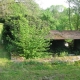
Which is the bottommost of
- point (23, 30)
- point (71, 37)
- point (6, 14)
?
point (71, 37)

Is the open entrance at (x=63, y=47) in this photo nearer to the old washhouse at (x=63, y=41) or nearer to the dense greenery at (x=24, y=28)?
the old washhouse at (x=63, y=41)

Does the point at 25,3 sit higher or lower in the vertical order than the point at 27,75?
higher

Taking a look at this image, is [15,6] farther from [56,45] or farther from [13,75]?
[13,75]

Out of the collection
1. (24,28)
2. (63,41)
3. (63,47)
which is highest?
(24,28)

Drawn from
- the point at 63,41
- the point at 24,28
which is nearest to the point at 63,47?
the point at 63,41

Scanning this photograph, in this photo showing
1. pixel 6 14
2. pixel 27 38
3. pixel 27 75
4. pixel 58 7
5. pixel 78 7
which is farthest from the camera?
pixel 58 7

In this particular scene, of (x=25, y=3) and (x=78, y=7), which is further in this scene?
(x=78, y=7)

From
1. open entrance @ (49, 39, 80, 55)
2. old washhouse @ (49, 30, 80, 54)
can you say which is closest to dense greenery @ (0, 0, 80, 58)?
old washhouse @ (49, 30, 80, 54)

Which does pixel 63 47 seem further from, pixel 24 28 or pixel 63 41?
pixel 24 28

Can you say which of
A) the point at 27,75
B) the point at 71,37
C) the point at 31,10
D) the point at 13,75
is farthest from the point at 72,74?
the point at 31,10

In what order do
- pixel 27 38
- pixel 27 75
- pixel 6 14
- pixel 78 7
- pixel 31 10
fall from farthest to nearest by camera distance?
pixel 78 7 < pixel 31 10 < pixel 6 14 < pixel 27 38 < pixel 27 75

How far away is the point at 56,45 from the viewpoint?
22.2 m

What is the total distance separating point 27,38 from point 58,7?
49.8 metres

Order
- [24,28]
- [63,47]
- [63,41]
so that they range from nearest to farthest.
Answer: [24,28] → [63,47] → [63,41]
